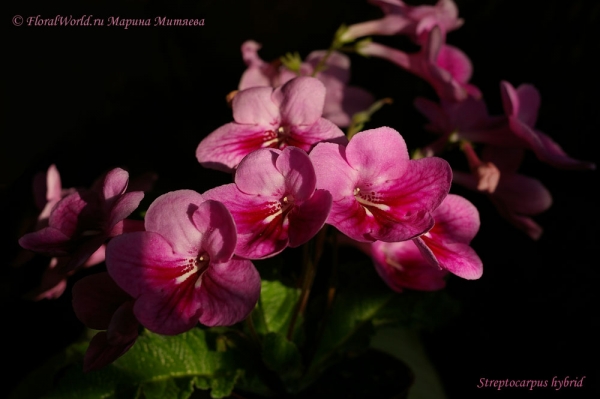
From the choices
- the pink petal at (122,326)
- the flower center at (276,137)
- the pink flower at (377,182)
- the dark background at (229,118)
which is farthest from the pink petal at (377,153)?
the dark background at (229,118)

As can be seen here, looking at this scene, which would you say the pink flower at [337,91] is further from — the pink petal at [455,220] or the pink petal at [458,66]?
the pink petal at [455,220]

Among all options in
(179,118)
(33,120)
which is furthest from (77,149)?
(179,118)

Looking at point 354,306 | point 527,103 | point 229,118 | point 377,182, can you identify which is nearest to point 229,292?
point 377,182

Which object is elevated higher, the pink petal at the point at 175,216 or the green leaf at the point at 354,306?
the pink petal at the point at 175,216

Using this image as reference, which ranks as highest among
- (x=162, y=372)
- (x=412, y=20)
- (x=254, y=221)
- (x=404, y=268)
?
(x=412, y=20)

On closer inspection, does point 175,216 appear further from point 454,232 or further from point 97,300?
point 454,232

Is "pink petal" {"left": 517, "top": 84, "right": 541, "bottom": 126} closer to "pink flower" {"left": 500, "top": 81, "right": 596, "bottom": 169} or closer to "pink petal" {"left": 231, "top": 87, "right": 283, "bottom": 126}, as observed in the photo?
"pink flower" {"left": 500, "top": 81, "right": 596, "bottom": 169}

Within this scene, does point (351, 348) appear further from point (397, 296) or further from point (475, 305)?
point (475, 305)
